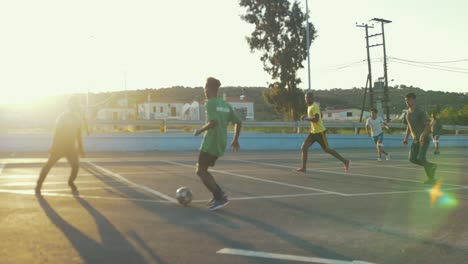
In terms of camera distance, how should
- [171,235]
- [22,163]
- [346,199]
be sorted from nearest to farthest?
[171,235] → [346,199] → [22,163]

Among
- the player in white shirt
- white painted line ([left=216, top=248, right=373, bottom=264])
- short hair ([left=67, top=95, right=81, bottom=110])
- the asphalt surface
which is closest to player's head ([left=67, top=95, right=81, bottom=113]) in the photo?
short hair ([left=67, top=95, right=81, bottom=110])

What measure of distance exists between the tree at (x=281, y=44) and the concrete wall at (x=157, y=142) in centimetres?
1754

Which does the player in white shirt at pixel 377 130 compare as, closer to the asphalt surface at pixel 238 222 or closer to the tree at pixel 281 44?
the asphalt surface at pixel 238 222

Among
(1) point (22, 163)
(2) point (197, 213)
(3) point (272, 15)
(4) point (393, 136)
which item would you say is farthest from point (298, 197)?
(3) point (272, 15)

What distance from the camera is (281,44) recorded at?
49062mm

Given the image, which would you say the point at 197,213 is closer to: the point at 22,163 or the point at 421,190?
the point at 421,190

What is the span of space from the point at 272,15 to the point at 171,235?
150 feet

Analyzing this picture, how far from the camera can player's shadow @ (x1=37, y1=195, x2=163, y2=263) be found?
469 cm

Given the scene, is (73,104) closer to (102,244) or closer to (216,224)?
(216,224)

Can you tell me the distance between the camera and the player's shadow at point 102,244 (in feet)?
15.4

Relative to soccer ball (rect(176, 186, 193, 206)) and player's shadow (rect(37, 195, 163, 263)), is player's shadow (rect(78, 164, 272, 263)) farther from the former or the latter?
player's shadow (rect(37, 195, 163, 263))

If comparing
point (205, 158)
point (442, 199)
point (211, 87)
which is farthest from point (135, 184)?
point (442, 199)

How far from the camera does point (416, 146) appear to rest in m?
11.1

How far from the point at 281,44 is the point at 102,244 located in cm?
4520
